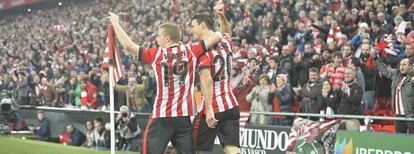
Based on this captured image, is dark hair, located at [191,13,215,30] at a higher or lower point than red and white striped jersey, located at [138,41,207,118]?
higher

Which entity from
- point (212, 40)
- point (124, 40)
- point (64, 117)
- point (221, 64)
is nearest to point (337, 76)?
point (221, 64)

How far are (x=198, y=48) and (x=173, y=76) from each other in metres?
0.41

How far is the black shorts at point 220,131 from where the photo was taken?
27.4 ft

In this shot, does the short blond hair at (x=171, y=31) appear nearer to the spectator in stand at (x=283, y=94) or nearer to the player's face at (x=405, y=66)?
the player's face at (x=405, y=66)

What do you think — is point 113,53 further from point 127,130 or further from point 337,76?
point 127,130

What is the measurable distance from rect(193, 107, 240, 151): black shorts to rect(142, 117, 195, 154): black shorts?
0.77m

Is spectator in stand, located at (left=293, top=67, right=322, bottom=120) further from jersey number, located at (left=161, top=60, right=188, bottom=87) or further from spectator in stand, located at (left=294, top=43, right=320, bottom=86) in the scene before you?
jersey number, located at (left=161, top=60, right=188, bottom=87)

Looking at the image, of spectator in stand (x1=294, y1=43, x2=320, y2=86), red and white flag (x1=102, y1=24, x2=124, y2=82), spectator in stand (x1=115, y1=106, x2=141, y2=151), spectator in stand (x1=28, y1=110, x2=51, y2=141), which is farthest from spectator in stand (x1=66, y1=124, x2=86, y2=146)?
red and white flag (x1=102, y1=24, x2=124, y2=82)

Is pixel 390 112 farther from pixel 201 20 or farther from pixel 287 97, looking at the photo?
pixel 201 20

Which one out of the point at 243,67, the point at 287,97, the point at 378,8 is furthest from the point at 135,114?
the point at 378,8

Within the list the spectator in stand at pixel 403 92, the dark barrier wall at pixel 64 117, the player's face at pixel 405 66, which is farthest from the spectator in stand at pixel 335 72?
the dark barrier wall at pixel 64 117

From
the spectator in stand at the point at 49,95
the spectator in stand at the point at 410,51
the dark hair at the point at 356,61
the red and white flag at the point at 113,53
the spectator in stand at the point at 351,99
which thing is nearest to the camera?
the red and white flag at the point at 113,53

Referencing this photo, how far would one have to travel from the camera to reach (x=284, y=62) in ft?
49.3

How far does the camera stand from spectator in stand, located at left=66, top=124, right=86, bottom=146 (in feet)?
60.4
